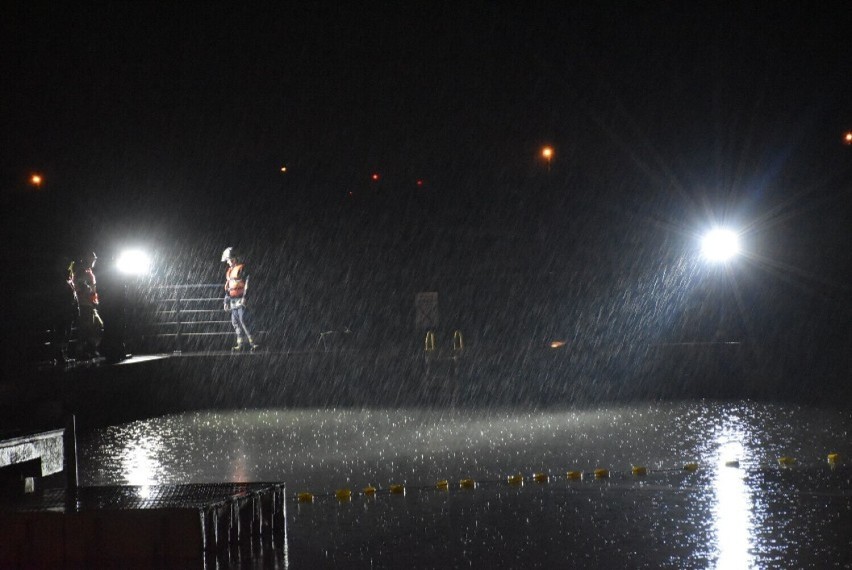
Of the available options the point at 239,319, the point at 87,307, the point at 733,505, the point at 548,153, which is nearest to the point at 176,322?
the point at 239,319

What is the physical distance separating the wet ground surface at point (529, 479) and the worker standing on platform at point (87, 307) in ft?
11.2

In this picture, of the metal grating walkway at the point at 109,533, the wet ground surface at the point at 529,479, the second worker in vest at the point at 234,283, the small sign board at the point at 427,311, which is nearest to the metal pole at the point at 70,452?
the metal grating walkway at the point at 109,533

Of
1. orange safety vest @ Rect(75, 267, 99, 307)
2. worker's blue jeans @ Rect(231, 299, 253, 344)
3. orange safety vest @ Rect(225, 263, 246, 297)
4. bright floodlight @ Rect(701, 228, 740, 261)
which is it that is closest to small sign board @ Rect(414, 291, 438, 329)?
bright floodlight @ Rect(701, 228, 740, 261)

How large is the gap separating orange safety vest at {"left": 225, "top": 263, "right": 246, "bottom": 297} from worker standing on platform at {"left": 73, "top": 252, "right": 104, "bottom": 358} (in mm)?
3034

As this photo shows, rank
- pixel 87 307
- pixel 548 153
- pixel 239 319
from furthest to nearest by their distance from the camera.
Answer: pixel 548 153 < pixel 239 319 < pixel 87 307

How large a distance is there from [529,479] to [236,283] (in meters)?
13.6

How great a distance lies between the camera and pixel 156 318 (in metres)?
26.7

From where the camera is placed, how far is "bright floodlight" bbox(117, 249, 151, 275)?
23.5 meters

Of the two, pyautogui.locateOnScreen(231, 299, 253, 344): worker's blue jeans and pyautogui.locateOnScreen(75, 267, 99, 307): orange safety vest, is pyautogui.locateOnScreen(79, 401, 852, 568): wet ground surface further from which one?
pyautogui.locateOnScreen(231, 299, 253, 344): worker's blue jeans

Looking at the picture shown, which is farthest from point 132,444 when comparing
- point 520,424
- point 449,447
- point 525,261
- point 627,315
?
point 525,261

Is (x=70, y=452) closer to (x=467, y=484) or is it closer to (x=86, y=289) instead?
(x=467, y=484)

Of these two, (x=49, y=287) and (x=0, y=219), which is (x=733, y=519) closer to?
(x=49, y=287)

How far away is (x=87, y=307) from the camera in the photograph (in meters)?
19.4

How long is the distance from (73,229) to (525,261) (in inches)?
652
